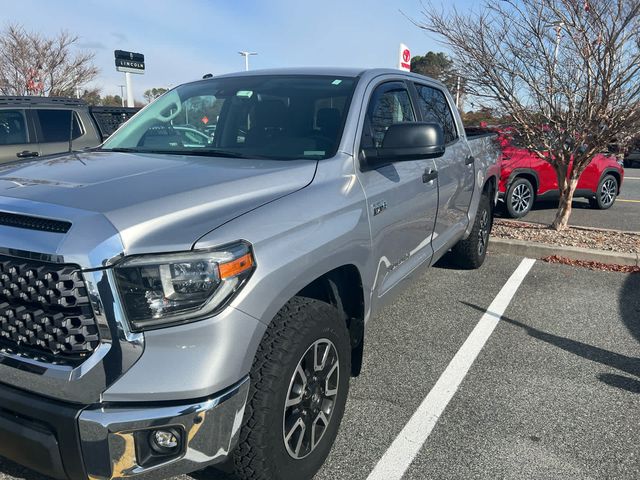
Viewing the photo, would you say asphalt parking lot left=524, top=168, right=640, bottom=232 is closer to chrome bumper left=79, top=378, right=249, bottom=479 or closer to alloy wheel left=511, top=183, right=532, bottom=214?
alloy wheel left=511, top=183, right=532, bottom=214

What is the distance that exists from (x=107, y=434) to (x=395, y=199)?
6.46 feet

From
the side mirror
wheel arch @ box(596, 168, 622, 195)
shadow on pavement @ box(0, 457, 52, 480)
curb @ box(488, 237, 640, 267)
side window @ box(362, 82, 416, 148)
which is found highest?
side window @ box(362, 82, 416, 148)

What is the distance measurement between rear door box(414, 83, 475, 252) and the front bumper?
2.59 meters

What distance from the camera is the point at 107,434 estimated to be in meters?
1.66

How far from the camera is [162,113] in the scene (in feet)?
11.4

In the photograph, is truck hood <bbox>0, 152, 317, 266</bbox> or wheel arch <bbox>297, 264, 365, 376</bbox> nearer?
truck hood <bbox>0, 152, 317, 266</bbox>

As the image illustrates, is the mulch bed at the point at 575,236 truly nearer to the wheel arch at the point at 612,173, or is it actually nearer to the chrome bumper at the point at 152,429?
the wheel arch at the point at 612,173

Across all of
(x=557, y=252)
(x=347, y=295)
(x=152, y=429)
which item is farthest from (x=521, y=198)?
(x=152, y=429)

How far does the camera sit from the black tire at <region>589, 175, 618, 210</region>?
392 inches

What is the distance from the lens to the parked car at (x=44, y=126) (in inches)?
288

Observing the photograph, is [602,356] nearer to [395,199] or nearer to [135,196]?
[395,199]

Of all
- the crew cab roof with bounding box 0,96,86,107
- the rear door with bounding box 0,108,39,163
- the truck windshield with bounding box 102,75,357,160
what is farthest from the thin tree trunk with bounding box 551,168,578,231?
the rear door with bounding box 0,108,39,163

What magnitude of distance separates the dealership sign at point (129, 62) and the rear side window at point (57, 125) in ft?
27.1

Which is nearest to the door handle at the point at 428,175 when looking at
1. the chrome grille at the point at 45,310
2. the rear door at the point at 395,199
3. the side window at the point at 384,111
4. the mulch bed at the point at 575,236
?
the rear door at the point at 395,199
